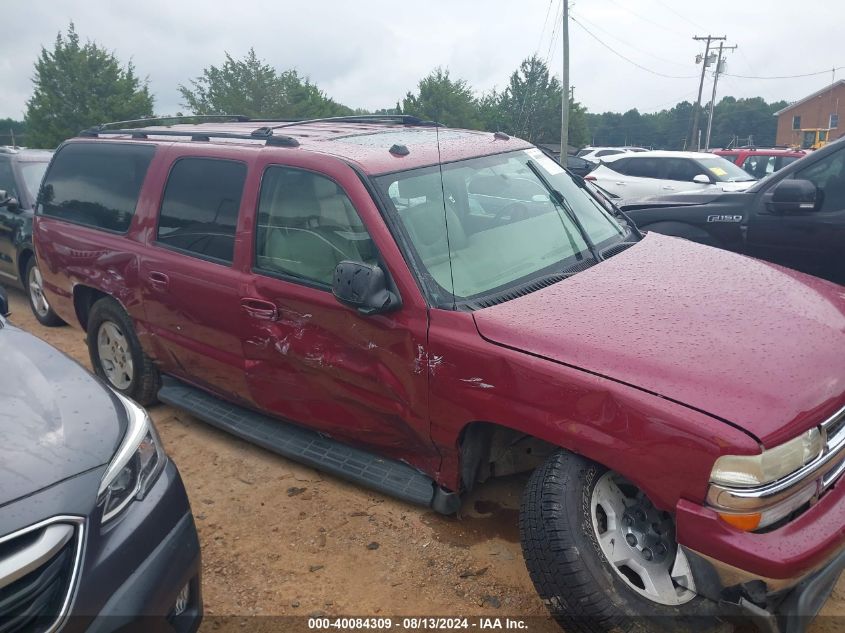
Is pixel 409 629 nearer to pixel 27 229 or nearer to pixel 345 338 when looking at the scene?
pixel 345 338

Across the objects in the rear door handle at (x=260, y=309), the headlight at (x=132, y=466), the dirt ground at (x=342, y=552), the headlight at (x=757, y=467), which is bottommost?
the dirt ground at (x=342, y=552)

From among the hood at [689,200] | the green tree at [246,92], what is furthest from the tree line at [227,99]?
the hood at [689,200]

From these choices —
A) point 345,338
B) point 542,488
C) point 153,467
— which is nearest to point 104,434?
point 153,467

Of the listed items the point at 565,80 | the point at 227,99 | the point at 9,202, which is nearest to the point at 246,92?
the point at 227,99

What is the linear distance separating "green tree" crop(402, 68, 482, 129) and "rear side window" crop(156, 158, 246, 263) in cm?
2319

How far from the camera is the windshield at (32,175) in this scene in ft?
23.1

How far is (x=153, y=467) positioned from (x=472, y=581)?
1372mm

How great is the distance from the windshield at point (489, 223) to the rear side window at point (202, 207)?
95 cm

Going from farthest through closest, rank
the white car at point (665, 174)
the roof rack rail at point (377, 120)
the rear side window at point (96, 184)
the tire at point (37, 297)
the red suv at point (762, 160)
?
the red suv at point (762, 160) < the white car at point (665, 174) < the tire at point (37, 297) < the roof rack rail at point (377, 120) < the rear side window at point (96, 184)

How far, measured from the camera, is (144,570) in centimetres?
203

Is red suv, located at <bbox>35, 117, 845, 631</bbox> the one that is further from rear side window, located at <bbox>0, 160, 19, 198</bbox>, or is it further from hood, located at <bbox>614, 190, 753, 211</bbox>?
rear side window, located at <bbox>0, 160, 19, 198</bbox>

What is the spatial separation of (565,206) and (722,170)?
966 centimetres

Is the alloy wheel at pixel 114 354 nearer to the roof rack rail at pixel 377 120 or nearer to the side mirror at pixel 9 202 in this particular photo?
the roof rack rail at pixel 377 120

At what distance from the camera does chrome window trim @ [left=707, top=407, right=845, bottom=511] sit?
2.05 metres
